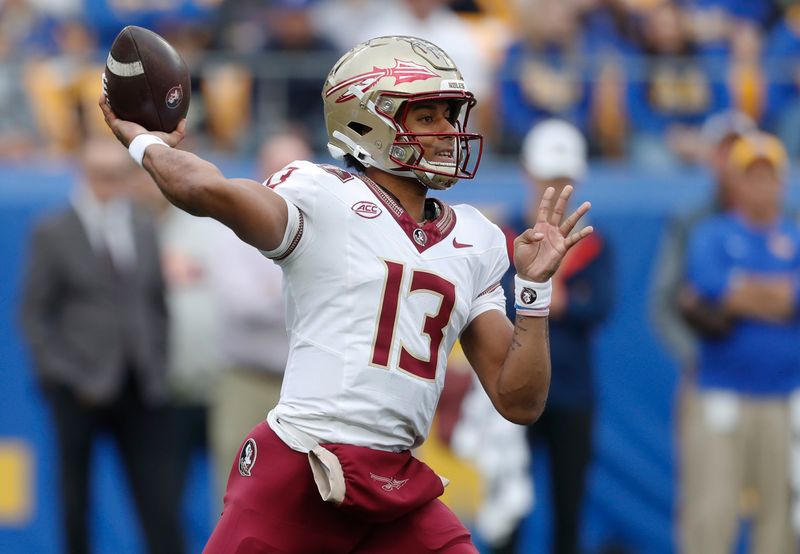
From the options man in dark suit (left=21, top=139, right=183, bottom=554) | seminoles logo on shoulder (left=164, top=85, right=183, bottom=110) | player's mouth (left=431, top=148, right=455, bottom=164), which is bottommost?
man in dark suit (left=21, top=139, right=183, bottom=554)

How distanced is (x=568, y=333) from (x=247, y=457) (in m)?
3.26

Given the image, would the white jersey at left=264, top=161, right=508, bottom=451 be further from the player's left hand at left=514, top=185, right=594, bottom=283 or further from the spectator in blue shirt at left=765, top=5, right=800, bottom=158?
the spectator in blue shirt at left=765, top=5, right=800, bottom=158

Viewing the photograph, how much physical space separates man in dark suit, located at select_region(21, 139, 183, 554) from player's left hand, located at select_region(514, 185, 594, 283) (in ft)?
11.0

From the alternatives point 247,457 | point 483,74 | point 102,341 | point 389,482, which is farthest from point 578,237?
point 483,74

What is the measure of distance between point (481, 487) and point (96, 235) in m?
Answer: 2.28

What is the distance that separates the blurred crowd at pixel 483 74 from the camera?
28.0 ft

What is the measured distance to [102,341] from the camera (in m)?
6.90

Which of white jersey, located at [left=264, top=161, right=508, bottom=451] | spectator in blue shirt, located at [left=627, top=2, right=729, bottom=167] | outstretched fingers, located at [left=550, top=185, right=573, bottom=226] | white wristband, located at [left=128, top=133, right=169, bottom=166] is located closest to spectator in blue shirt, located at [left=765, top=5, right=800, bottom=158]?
spectator in blue shirt, located at [left=627, top=2, right=729, bottom=167]

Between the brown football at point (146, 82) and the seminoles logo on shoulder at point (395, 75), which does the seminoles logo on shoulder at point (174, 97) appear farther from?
the seminoles logo on shoulder at point (395, 75)

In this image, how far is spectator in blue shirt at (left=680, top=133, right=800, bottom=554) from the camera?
22.3 ft

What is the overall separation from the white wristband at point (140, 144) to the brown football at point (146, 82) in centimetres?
11

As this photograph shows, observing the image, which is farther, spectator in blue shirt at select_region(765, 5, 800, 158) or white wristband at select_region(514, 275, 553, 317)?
spectator in blue shirt at select_region(765, 5, 800, 158)

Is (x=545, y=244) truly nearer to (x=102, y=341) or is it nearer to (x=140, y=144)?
(x=140, y=144)

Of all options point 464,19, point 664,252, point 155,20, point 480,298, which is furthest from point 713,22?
point 480,298
